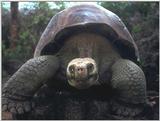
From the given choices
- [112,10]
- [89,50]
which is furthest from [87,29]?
[112,10]

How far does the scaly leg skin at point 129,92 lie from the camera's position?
5.06ft

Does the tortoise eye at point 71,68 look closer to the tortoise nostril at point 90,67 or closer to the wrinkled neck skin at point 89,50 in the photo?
the tortoise nostril at point 90,67

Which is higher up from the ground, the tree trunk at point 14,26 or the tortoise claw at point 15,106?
the tree trunk at point 14,26

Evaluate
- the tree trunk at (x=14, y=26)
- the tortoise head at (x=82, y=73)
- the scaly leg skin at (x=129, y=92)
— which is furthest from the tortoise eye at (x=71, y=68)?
the tree trunk at (x=14, y=26)

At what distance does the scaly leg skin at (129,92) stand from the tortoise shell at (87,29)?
0.65 ft

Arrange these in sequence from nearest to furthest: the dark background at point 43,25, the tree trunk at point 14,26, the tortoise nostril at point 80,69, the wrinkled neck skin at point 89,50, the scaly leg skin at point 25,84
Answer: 1. the tortoise nostril at point 80,69
2. the scaly leg skin at point 25,84
3. the wrinkled neck skin at point 89,50
4. the dark background at point 43,25
5. the tree trunk at point 14,26

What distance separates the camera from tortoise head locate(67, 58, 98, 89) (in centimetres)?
146

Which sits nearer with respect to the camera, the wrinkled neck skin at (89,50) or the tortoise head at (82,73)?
the tortoise head at (82,73)

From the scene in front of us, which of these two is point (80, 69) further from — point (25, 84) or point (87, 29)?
point (87, 29)

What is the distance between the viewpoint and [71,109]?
1.55 m

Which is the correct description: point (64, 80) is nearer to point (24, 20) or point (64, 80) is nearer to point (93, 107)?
point (93, 107)

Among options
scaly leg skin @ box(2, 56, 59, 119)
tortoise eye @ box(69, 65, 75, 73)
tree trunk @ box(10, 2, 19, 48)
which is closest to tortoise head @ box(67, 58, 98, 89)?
tortoise eye @ box(69, 65, 75, 73)

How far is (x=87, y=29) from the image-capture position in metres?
1.77

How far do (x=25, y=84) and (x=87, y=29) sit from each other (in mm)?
350
